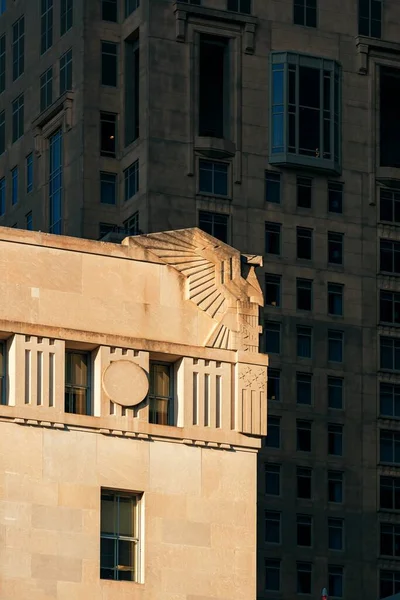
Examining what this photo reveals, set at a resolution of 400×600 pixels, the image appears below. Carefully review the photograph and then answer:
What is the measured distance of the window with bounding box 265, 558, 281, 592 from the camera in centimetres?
14288

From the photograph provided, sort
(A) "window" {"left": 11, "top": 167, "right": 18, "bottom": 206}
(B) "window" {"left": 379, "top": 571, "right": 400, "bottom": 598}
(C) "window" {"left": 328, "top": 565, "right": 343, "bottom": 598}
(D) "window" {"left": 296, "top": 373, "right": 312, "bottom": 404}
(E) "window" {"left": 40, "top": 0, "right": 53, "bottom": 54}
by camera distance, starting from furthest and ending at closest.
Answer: (A) "window" {"left": 11, "top": 167, "right": 18, "bottom": 206}, (E) "window" {"left": 40, "top": 0, "right": 53, "bottom": 54}, (D) "window" {"left": 296, "top": 373, "right": 312, "bottom": 404}, (B) "window" {"left": 379, "top": 571, "right": 400, "bottom": 598}, (C) "window" {"left": 328, "top": 565, "right": 343, "bottom": 598}

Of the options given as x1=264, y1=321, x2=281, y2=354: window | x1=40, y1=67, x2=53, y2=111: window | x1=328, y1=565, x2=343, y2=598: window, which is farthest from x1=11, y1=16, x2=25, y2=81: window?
x1=328, y1=565, x2=343, y2=598: window

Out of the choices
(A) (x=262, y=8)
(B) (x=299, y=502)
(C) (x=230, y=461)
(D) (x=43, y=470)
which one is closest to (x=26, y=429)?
(D) (x=43, y=470)

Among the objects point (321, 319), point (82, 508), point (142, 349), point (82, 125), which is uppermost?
point (82, 125)

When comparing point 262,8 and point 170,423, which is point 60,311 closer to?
point 170,423

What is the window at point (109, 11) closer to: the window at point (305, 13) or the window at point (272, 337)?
the window at point (305, 13)

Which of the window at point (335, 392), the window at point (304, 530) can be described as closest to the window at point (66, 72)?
the window at point (335, 392)

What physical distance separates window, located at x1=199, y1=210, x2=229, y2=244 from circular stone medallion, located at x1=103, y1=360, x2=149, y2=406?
89882 mm

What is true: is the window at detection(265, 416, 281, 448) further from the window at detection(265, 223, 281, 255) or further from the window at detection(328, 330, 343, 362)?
the window at detection(265, 223, 281, 255)

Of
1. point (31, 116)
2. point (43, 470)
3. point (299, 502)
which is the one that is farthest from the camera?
point (31, 116)

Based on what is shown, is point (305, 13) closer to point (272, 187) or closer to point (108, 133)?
point (272, 187)

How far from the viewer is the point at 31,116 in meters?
159

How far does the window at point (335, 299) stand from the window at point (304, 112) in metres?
7.51

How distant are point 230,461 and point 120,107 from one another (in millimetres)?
95103
